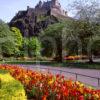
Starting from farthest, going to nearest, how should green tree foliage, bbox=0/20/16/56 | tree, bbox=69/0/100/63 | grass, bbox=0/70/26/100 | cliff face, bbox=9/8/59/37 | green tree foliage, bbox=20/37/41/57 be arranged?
cliff face, bbox=9/8/59/37, green tree foliage, bbox=20/37/41/57, green tree foliage, bbox=0/20/16/56, tree, bbox=69/0/100/63, grass, bbox=0/70/26/100

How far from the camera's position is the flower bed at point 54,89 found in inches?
417

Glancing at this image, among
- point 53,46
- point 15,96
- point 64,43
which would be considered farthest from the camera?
point 53,46

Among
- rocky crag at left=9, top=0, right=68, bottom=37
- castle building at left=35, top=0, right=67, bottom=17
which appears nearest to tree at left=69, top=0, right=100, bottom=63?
rocky crag at left=9, top=0, right=68, bottom=37

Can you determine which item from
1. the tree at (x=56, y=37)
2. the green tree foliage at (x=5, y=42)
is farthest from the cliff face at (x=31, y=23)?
the tree at (x=56, y=37)

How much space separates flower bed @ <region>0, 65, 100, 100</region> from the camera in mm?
10587

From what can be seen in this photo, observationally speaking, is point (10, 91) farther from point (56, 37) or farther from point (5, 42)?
point (5, 42)

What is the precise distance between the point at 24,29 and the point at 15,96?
426ft

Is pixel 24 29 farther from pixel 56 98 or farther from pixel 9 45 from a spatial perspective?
pixel 56 98

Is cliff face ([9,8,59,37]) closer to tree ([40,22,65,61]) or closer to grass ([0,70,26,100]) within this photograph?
tree ([40,22,65,61])

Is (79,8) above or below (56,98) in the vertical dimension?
above

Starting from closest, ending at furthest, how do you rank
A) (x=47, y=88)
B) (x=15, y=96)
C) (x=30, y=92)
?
(x=15, y=96) < (x=47, y=88) < (x=30, y=92)

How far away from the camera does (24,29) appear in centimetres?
14012

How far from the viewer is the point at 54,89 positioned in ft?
40.2

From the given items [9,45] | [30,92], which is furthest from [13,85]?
[9,45]
